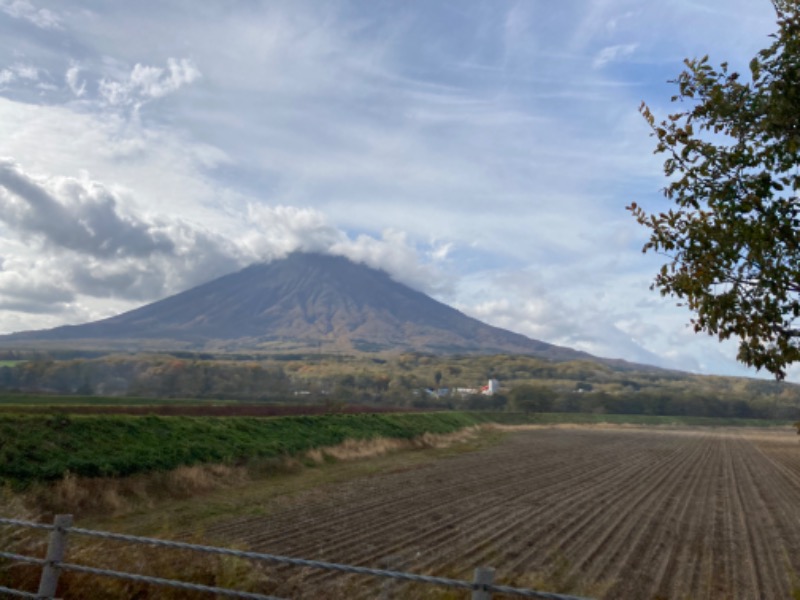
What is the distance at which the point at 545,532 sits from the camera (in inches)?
695

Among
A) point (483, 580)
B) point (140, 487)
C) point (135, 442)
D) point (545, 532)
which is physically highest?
point (483, 580)

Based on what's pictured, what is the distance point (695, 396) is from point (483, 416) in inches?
3357

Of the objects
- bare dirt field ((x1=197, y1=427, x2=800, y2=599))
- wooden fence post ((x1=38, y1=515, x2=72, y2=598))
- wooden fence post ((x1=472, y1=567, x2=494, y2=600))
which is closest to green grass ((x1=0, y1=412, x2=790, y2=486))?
bare dirt field ((x1=197, y1=427, x2=800, y2=599))

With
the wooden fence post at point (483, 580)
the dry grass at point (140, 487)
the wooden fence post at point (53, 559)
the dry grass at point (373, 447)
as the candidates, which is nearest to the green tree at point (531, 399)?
the dry grass at point (373, 447)

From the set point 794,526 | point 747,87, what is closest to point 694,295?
point 747,87

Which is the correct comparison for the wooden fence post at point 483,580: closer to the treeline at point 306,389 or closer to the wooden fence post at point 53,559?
the wooden fence post at point 53,559

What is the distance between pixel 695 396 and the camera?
14938cm

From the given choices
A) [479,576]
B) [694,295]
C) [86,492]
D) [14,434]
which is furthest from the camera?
[14,434]

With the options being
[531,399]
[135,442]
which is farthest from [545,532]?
[531,399]

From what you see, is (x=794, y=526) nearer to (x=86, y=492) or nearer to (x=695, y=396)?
(x=86, y=492)

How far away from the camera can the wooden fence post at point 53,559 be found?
621cm

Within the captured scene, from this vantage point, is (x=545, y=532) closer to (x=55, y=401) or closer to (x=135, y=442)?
(x=135, y=442)

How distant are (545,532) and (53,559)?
14060 mm

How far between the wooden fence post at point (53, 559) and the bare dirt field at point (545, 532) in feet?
10.8
